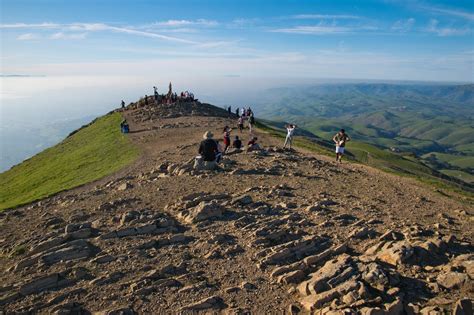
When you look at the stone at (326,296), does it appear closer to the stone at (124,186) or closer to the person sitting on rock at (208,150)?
the person sitting on rock at (208,150)

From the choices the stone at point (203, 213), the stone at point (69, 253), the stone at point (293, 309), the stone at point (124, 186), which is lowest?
the stone at point (69, 253)

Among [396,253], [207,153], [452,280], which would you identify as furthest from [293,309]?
[207,153]

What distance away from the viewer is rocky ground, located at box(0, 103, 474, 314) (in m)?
12.8

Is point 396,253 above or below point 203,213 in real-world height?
above

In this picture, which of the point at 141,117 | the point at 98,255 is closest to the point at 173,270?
the point at 98,255

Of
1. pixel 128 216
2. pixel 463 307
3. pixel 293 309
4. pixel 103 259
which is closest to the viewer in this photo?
pixel 463 307

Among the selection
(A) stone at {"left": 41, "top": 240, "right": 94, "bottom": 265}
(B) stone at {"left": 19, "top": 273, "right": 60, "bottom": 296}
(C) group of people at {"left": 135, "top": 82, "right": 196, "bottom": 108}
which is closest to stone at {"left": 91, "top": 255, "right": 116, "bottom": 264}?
(A) stone at {"left": 41, "top": 240, "right": 94, "bottom": 265}

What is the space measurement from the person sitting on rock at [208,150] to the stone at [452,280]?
17883 millimetres

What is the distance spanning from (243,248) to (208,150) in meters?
12.3

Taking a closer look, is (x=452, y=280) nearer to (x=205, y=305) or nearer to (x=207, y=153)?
(x=205, y=305)

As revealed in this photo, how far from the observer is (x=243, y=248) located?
1645 centimetres

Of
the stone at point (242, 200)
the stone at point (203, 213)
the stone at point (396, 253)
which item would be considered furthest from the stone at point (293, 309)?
the stone at point (242, 200)

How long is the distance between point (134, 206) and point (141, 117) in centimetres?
4258

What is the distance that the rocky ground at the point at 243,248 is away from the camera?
12848 mm
